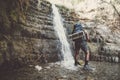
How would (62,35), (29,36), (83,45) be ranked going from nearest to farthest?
(83,45)
(29,36)
(62,35)

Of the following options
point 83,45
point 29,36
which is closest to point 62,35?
point 29,36

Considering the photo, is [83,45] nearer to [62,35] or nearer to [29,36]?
[29,36]

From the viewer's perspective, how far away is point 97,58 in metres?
16.6

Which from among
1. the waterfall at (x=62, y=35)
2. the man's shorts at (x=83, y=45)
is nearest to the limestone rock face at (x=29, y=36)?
the waterfall at (x=62, y=35)

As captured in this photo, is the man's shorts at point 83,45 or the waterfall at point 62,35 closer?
the man's shorts at point 83,45

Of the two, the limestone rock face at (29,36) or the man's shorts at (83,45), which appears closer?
the limestone rock face at (29,36)

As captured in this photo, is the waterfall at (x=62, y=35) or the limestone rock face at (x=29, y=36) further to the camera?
the waterfall at (x=62, y=35)

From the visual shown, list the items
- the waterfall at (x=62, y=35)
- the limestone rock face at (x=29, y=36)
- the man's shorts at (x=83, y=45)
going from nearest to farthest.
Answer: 1. the limestone rock face at (x=29, y=36)
2. the man's shorts at (x=83, y=45)
3. the waterfall at (x=62, y=35)

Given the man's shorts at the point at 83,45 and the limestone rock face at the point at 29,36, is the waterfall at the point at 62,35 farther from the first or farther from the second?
the man's shorts at the point at 83,45

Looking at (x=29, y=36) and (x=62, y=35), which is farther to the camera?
(x=62, y=35)

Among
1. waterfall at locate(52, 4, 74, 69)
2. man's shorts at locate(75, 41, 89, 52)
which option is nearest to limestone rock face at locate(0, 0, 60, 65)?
waterfall at locate(52, 4, 74, 69)

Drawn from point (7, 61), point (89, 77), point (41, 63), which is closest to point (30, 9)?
point (41, 63)

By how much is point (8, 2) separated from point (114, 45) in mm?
8638

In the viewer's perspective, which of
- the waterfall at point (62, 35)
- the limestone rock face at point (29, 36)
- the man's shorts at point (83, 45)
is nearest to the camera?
the limestone rock face at point (29, 36)
